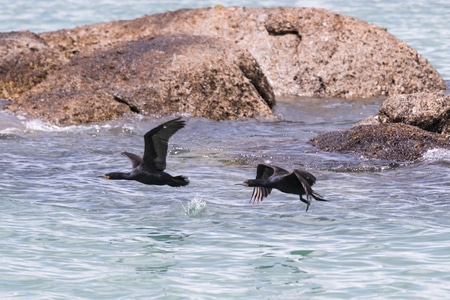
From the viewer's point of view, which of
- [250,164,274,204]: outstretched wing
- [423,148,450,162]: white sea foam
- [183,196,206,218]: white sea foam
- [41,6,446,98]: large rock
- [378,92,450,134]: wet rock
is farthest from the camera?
[41,6,446,98]: large rock

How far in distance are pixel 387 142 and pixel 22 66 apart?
7.78 meters

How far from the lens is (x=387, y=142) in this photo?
12125 millimetres

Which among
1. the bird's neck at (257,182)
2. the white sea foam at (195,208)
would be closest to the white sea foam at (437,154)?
the white sea foam at (195,208)

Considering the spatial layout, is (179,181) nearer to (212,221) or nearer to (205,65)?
(212,221)

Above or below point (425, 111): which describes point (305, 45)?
above

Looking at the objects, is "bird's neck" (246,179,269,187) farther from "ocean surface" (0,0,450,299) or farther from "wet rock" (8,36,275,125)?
"wet rock" (8,36,275,125)

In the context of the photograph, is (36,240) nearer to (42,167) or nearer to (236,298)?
(236,298)

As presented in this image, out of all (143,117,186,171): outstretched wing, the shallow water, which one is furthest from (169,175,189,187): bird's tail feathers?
the shallow water

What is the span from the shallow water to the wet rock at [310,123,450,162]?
8.3 inches

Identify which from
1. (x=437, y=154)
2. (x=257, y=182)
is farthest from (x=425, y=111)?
(x=257, y=182)

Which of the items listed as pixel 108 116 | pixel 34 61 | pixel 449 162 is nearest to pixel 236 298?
pixel 449 162

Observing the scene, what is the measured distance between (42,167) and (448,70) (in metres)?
14.4

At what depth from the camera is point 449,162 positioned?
11.5 metres

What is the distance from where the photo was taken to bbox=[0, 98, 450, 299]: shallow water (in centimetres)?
752
